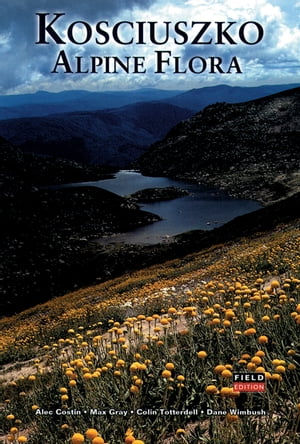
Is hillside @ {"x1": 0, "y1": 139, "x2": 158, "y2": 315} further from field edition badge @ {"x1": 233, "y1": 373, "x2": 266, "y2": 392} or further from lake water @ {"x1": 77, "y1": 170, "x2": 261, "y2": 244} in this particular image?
field edition badge @ {"x1": 233, "y1": 373, "x2": 266, "y2": 392}

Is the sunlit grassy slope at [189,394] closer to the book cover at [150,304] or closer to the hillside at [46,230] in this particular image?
the book cover at [150,304]

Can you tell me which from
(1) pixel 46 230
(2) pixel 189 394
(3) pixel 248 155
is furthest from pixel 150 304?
(3) pixel 248 155

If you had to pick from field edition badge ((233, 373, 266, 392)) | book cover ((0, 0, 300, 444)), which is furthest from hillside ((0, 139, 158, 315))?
field edition badge ((233, 373, 266, 392))

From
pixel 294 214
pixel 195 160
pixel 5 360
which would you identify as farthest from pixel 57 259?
pixel 195 160

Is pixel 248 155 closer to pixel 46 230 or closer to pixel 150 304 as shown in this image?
pixel 46 230

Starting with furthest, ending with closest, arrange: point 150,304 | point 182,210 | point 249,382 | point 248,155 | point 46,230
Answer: point 248,155 → point 182,210 → point 46,230 → point 150,304 → point 249,382

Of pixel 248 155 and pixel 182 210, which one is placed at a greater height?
pixel 248 155
